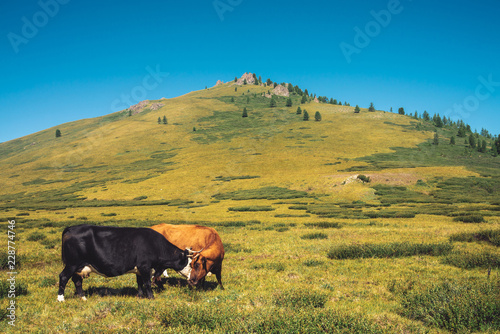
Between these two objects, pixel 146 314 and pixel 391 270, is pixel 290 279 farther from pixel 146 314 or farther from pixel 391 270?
pixel 146 314

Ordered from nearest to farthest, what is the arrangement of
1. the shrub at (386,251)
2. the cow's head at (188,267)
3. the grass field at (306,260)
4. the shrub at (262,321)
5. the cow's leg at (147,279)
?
the shrub at (262,321) → the grass field at (306,260) → the cow's leg at (147,279) → the cow's head at (188,267) → the shrub at (386,251)

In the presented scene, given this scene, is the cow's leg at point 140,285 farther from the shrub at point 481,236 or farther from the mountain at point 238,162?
the mountain at point 238,162

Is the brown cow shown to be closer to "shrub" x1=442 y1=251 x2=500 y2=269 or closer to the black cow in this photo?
the black cow

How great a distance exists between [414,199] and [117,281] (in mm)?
47820

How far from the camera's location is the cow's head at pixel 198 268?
9.26m

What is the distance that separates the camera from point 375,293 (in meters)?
8.99

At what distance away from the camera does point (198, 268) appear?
9461 mm

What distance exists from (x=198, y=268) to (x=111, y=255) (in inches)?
115

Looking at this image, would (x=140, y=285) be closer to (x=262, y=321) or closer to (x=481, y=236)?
(x=262, y=321)

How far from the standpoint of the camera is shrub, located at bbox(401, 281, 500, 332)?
21.1 feet

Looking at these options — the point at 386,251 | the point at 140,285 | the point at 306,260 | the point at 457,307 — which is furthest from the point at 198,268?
the point at 386,251

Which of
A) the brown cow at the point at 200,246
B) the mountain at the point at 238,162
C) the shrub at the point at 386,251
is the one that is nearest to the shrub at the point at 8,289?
the brown cow at the point at 200,246

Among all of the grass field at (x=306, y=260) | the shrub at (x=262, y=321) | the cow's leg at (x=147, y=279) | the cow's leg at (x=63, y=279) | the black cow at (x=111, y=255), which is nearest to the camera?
the shrub at (x=262, y=321)

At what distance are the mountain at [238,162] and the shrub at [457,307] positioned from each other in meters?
42.0
